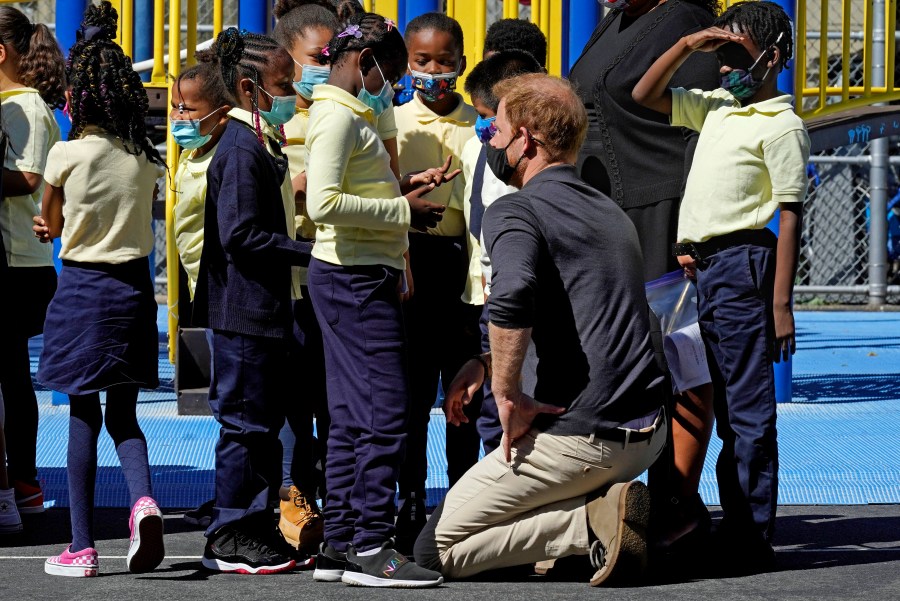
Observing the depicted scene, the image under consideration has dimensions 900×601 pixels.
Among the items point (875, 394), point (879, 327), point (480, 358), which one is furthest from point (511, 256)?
point (879, 327)

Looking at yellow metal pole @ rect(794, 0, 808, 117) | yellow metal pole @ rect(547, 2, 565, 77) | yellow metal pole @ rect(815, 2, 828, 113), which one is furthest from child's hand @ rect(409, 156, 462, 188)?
yellow metal pole @ rect(815, 2, 828, 113)

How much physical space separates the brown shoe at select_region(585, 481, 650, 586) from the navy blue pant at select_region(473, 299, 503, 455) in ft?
1.89

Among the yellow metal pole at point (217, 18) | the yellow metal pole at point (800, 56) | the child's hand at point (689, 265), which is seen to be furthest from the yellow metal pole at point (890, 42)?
the child's hand at point (689, 265)

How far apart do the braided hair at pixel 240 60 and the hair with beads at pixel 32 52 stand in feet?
3.08

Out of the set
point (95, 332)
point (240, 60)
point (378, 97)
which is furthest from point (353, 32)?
point (95, 332)

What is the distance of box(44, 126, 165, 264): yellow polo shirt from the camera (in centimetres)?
416

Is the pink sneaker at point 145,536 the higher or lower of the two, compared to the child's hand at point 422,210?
lower

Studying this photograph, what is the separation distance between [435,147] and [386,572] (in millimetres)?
1546

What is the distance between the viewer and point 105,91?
13.6 feet

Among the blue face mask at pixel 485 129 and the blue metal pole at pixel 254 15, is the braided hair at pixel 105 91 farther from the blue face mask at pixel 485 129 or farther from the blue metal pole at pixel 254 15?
the blue metal pole at pixel 254 15

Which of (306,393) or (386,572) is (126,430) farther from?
(386,572)

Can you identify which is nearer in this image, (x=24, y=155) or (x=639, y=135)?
(x=639, y=135)

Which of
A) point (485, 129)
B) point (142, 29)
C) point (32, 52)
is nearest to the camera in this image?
point (485, 129)

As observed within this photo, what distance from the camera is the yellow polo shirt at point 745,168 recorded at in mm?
4188
